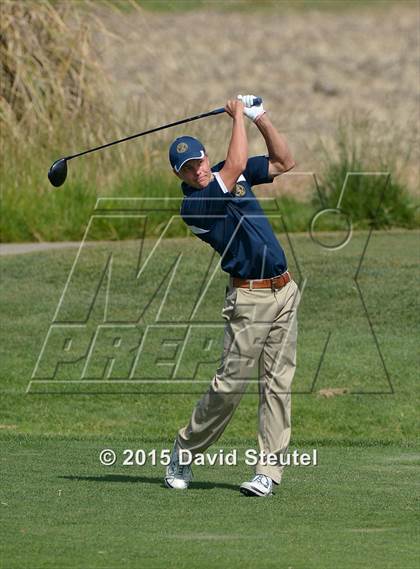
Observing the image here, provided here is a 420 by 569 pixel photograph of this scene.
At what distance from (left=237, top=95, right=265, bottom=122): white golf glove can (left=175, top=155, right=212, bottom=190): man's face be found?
388 millimetres

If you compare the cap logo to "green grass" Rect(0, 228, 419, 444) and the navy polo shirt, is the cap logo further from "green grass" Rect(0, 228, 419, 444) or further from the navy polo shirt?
"green grass" Rect(0, 228, 419, 444)

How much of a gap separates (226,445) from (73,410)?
262 centimetres

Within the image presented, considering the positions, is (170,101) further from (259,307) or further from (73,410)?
(259,307)

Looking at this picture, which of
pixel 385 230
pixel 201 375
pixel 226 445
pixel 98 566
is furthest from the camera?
pixel 385 230

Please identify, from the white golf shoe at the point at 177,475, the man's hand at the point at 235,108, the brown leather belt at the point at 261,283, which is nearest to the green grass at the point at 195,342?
the white golf shoe at the point at 177,475

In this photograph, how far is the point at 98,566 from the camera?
6.25m

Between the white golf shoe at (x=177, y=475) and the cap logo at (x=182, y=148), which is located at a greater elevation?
the cap logo at (x=182, y=148)

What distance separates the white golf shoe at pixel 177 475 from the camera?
8195mm

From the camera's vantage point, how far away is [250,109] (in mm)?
8125

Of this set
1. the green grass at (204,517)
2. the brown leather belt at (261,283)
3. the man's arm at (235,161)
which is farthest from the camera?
the brown leather belt at (261,283)

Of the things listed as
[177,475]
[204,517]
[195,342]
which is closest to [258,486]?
[177,475]

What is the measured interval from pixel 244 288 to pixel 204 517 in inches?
51.1

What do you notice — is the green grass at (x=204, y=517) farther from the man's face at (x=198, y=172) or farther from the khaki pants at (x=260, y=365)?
the man's face at (x=198, y=172)

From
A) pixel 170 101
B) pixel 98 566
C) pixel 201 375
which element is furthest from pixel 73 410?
pixel 170 101
